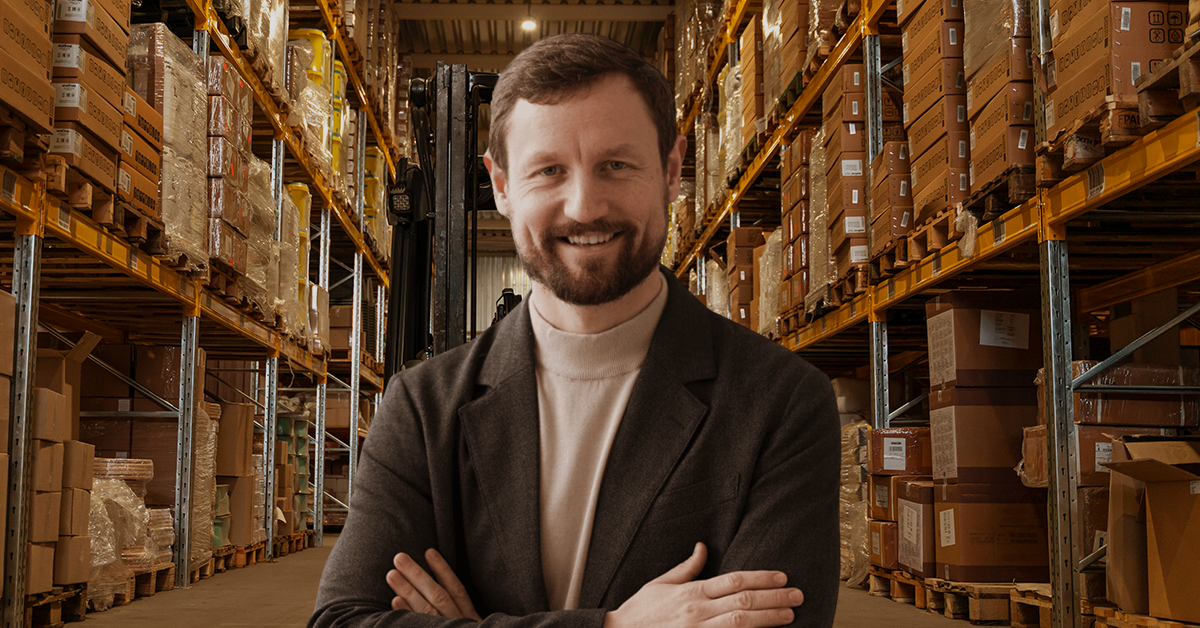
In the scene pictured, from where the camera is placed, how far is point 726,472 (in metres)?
1.67

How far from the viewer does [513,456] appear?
1.73m

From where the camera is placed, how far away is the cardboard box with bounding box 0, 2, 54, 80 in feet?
13.0

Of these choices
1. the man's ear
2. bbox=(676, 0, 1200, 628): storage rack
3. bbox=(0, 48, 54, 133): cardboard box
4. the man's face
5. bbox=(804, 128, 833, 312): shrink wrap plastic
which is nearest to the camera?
the man's face

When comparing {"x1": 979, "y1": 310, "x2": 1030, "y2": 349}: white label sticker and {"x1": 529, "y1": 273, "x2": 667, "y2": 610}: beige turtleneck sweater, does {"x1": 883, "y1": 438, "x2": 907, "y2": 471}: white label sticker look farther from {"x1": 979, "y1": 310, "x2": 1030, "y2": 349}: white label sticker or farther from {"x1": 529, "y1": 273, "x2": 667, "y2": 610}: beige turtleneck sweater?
{"x1": 529, "y1": 273, "x2": 667, "y2": 610}: beige turtleneck sweater

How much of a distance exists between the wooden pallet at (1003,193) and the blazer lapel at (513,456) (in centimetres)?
314

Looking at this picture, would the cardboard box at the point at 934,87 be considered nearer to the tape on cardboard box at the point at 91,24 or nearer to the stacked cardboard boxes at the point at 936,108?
the stacked cardboard boxes at the point at 936,108

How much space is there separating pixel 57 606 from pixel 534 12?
11436 millimetres

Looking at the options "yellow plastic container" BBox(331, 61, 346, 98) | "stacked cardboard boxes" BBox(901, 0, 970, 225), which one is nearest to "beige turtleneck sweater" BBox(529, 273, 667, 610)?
"stacked cardboard boxes" BBox(901, 0, 970, 225)

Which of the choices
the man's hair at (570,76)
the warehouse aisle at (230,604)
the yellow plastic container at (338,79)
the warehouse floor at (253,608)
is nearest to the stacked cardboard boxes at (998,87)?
the warehouse floor at (253,608)

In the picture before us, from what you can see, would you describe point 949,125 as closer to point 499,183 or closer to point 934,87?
point 934,87

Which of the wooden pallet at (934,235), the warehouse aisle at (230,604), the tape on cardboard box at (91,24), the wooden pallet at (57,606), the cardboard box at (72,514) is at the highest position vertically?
the tape on cardboard box at (91,24)

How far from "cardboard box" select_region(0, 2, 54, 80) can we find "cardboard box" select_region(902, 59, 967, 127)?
421 centimetres

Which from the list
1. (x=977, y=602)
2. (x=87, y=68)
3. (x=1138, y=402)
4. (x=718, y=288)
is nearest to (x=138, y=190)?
(x=87, y=68)

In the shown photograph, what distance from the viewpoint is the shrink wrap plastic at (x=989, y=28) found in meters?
4.41
